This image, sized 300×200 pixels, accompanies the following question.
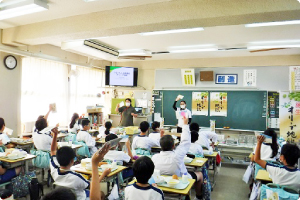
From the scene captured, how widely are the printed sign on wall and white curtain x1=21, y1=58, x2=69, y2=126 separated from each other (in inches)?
141

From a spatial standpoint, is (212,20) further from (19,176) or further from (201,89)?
(201,89)

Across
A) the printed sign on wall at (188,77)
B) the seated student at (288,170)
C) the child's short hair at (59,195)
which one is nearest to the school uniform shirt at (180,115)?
the printed sign on wall at (188,77)

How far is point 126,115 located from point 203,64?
2.92m

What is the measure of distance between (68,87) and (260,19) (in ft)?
18.4

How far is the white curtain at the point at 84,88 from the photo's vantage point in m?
7.15

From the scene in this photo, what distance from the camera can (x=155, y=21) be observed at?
134 inches

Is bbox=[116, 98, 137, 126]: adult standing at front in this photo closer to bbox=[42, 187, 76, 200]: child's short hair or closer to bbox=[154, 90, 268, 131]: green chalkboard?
bbox=[154, 90, 268, 131]: green chalkboard

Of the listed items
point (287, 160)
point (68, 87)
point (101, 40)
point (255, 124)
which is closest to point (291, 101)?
point (255, 124)

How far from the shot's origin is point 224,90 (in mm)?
6934

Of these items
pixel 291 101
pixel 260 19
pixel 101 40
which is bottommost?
pixel 291 101

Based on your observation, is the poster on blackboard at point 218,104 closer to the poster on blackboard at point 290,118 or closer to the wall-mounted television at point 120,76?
the poster on blackboard at point 290,118

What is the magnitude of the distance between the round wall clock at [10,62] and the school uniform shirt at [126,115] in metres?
3.20

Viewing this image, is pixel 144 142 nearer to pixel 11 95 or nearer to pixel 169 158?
pixel 169 158

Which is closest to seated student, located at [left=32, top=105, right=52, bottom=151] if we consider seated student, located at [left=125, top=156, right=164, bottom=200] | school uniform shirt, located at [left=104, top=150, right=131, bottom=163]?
school uniform shirt, located at [left=104, top=150, right=131, bottom=163]
